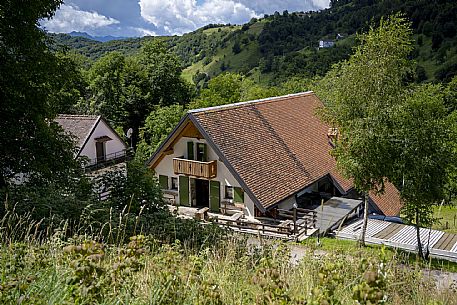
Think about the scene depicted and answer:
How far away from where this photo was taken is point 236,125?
2327 centimetres

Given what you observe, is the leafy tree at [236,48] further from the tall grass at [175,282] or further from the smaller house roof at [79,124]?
the tall grass at [175,282]

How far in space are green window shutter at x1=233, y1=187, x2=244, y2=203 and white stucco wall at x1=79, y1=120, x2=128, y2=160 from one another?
48.0 ft

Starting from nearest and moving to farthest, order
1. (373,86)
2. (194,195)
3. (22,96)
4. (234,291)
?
(234,291) → (22,96) → (373,86) → (194,195)

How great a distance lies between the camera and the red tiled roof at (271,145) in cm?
2119

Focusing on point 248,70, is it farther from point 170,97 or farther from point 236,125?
point 236,125

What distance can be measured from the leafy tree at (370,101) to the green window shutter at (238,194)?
5121 millimetres

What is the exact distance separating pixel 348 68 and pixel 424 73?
204 ft

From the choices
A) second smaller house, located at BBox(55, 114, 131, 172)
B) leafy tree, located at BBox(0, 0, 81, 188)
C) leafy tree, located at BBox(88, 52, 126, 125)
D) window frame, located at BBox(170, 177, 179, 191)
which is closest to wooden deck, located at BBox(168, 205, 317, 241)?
window frame, located at BBox(170, 177, 179, 191)

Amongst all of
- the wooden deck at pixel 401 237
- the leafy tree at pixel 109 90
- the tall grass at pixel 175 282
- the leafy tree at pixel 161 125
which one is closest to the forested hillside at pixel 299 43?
the leafy tree at pixel 109 90

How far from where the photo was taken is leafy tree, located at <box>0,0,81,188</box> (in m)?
12.2

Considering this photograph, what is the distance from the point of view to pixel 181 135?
2288 cm

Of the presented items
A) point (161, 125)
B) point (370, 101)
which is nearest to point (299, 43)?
point (161, 125)

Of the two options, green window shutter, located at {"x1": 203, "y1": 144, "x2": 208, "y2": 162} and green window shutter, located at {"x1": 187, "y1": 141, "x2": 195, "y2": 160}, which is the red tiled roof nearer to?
green window shutter, located at {"x1": 203, "y1": 144, "x2": 208, "y2": 162}

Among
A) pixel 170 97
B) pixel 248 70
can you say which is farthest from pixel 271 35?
pixel 170 97
